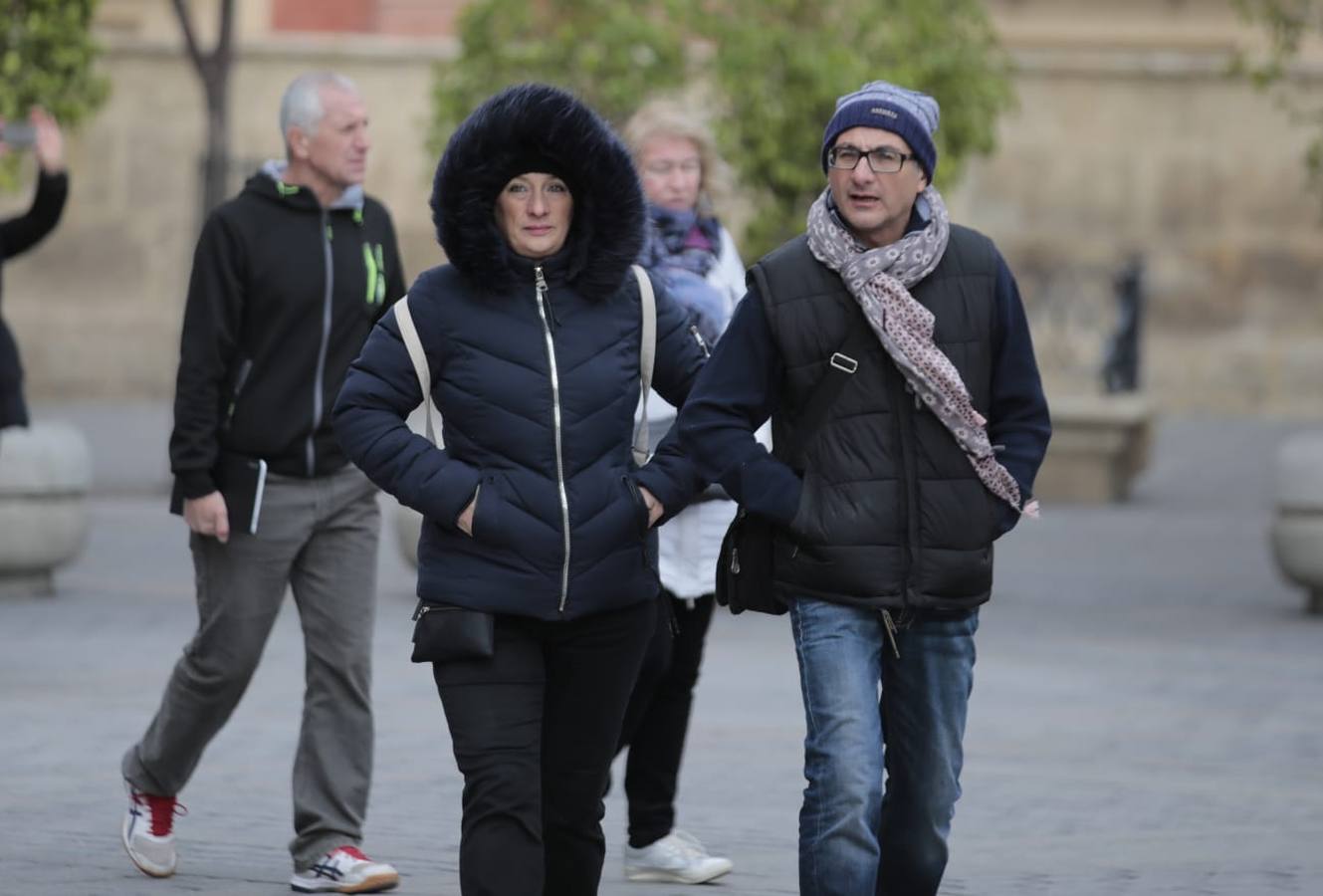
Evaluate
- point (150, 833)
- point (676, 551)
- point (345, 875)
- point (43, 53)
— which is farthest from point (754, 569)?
point (43, 53)

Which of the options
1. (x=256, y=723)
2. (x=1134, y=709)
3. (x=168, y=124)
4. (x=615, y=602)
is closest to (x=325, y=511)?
(x=615, y=602)

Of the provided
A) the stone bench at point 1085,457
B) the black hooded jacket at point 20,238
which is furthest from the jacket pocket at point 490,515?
the stone bench at point 1085,457

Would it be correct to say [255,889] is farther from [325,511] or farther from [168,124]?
[168,124]

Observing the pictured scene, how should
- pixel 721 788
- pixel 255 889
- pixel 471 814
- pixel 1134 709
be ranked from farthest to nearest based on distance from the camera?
1. pixel 1134 709
2. pixel 721 788
3. pixel 255 889
4. pixel 471 814

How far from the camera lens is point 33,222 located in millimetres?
7949

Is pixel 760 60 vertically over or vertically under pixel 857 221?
over

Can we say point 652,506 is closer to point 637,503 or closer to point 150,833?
point 637,503

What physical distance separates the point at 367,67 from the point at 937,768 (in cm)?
1929

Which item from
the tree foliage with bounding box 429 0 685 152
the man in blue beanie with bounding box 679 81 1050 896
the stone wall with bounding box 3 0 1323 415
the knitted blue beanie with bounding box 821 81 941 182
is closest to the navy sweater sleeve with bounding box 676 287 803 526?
the man in blue beanie with bounding box 679 81 1050 896

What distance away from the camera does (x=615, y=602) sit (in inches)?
202

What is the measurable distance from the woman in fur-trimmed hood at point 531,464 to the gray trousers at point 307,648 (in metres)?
1.29

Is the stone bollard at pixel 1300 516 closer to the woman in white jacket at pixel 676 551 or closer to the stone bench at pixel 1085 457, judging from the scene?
the stone bench at pixel 1085 457

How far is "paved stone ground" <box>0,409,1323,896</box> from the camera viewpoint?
265 inches

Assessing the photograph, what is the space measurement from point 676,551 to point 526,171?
1.69 metres
